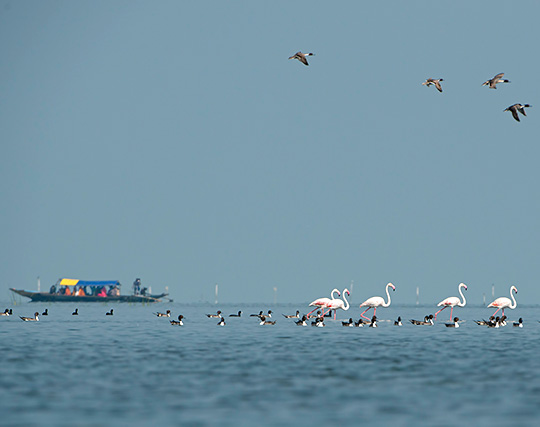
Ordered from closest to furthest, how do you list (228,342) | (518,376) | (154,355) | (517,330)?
1. (518,376)
2. (154,355)
3. (228,342)
4. (517,330)

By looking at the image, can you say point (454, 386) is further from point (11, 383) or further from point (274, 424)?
point (11, 383)

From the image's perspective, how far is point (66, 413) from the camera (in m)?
25.0

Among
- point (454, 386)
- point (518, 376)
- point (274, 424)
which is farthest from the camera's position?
point (518, 376)

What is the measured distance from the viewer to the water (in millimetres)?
24766

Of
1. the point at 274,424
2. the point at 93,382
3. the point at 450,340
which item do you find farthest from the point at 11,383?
the point at 450,340

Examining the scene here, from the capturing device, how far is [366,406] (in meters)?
26.5

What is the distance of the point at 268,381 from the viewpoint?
32500 mm

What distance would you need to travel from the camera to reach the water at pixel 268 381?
24766 mm

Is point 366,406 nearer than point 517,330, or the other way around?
point 366,406

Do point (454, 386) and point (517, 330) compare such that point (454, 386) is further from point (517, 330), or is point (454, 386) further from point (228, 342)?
point (517, 330)

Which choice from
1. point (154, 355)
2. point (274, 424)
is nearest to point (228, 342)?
point (154, 355)

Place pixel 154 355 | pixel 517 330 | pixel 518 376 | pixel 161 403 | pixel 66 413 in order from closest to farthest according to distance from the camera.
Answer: pixel 66 413 → pixel 161 403 → pixel 518 376 → pixel 154 355 → pixel 517 330

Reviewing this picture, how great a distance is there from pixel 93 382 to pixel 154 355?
37.4ft

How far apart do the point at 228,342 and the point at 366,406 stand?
2773 centimetres
